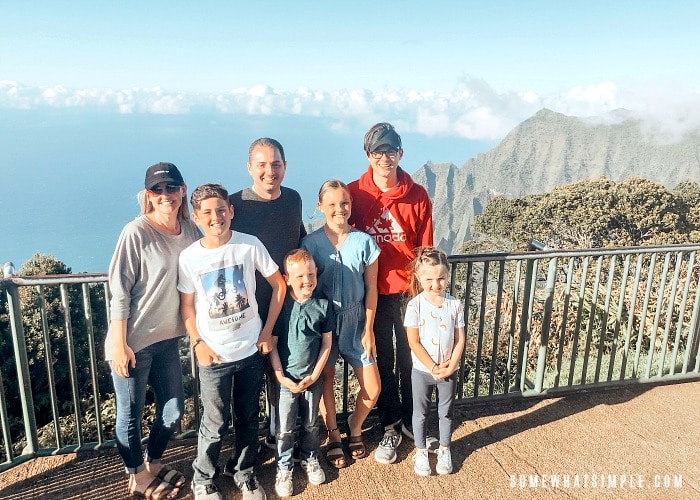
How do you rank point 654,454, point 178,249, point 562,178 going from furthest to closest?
1. point 562,178
2. point 654,454
3. point 178,249

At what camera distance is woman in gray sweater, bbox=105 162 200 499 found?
8.28 feet

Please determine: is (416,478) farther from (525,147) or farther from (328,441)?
(525,147)

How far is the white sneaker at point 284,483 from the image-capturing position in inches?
114

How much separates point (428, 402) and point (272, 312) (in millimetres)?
1156

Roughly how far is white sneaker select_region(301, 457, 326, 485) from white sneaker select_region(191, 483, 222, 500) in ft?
1.72

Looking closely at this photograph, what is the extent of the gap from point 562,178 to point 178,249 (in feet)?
548

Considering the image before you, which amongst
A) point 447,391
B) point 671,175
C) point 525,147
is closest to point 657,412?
point 447,391

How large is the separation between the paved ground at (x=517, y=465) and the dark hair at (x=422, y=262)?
1.13m

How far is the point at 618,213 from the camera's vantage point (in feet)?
81.8

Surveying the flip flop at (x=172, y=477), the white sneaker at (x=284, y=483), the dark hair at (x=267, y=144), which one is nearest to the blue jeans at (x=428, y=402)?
the white sneaker at (x=284, y=483)

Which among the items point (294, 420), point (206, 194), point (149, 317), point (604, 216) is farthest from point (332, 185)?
point (604, 216)

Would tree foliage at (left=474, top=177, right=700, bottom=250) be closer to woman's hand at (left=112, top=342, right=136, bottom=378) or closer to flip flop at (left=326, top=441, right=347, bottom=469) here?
flip flop at (left=326, top=441, right=347, bottom=469)

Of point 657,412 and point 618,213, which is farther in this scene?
point 618,213

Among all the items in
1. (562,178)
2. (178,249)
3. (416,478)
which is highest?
(178,249)
